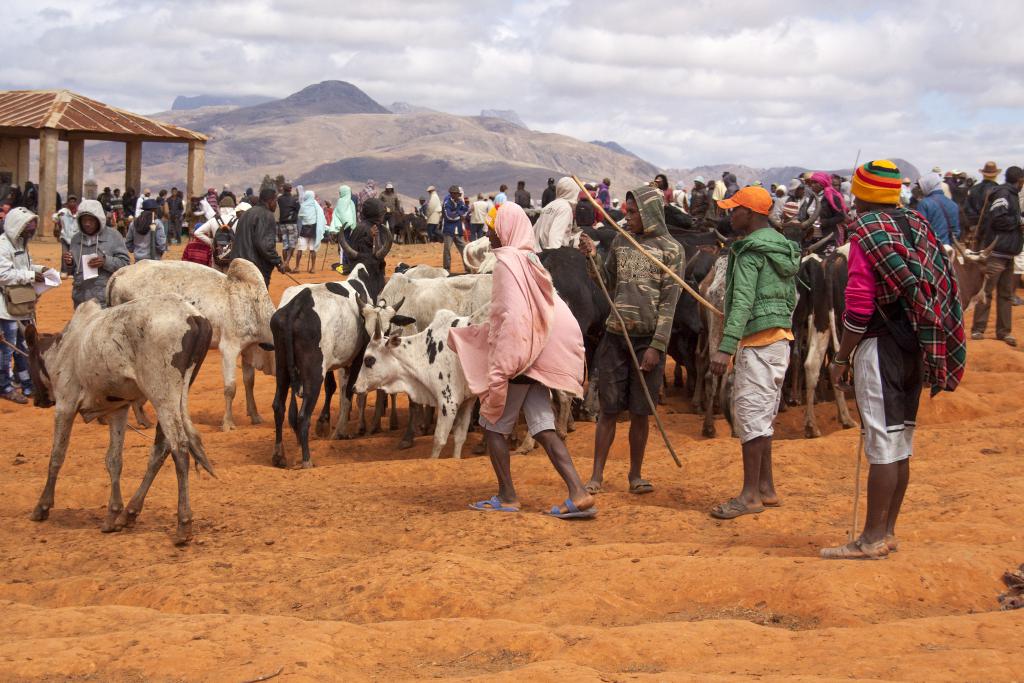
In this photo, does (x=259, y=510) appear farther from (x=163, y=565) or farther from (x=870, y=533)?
(x=870, y=533)

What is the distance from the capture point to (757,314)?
7.89m

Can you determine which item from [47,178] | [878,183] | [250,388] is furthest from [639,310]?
[47,178]

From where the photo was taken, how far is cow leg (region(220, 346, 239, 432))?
13117 mm

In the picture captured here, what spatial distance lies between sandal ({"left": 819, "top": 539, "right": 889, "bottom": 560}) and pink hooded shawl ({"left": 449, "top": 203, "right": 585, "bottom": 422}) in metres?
2.10

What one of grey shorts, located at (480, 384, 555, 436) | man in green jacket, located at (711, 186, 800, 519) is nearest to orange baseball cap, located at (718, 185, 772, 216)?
man in green jacket, located at (711, 186, 800, 519)

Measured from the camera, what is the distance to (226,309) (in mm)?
13250

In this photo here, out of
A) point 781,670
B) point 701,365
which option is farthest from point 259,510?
point 701,365

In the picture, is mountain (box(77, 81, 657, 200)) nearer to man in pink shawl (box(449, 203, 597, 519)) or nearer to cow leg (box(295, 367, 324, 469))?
cow leg (box(295, 367, 324, 469))

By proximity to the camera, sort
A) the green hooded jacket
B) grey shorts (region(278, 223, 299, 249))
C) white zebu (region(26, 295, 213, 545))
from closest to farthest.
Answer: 1. the green hooded jacket
2. white zebu (region(26, 295, 213, 545))
3. grey shorts (region(278, 223, 299, 249))

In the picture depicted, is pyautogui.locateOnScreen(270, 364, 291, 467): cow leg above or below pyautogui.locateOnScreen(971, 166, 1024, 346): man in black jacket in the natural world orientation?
below

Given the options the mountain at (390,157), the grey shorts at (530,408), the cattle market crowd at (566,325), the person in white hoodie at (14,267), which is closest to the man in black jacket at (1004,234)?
the cattle market crowd at (566,325)

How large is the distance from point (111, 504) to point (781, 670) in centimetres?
550

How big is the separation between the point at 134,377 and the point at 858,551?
16.8 feet

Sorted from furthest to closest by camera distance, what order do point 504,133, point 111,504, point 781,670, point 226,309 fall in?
point 504,133 < point 226,309 < point 111,504 < point 781,670
